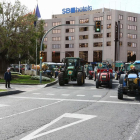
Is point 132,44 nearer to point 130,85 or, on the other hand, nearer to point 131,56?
point 131,56

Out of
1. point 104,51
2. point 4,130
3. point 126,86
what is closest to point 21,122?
point 4,130

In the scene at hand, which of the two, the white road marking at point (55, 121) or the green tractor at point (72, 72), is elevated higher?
the green tractor at point (72, 72)

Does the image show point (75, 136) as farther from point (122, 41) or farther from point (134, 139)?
point (122, 41)

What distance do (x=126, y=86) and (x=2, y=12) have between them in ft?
66.9

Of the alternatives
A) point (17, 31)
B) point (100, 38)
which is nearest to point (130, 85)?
point (17, 31)

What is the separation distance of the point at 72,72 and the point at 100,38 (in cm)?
4870

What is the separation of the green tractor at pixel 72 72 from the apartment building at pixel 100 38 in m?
40.0

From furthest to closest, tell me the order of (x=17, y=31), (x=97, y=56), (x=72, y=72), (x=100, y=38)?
1. (x=97, y=56)
2. (x=100, y=38)
3. (x=17, y=31)
4. (x=72, y=72)

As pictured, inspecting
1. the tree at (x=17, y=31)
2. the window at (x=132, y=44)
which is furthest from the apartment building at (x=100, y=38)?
the tree at (x=17, y=31)

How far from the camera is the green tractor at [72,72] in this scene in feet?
69.6

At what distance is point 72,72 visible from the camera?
71.4ft

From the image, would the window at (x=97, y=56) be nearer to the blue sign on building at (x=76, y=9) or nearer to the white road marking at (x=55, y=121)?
the blue sign on building at (x=76, y=9)

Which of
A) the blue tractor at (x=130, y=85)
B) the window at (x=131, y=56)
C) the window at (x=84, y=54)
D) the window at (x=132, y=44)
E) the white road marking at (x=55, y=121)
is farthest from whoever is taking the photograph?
the window at (x=84, y=54)

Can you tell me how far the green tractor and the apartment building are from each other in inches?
1576
